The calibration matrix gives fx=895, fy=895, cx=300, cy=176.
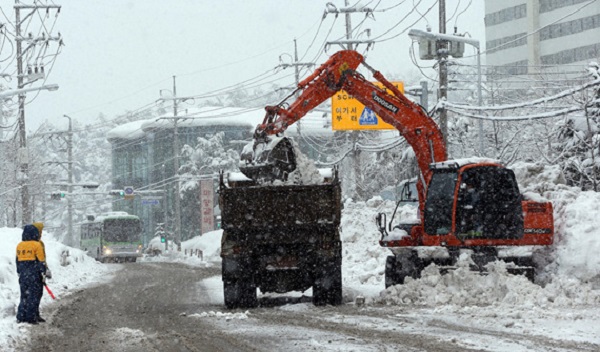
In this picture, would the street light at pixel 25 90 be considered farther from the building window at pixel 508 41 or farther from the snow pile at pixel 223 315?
the building window at pixel 508 41

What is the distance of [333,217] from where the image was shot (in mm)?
15906

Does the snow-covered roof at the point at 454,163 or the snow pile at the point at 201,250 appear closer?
the snow-covered roof at the point at 454,163

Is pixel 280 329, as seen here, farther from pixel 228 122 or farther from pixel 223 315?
pixel 228 122

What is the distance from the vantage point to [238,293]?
640 inches

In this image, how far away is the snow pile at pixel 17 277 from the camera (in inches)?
526

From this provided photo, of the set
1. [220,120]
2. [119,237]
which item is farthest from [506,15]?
[119,237]

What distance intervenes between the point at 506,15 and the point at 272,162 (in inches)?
2532

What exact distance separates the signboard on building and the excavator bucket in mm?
52169

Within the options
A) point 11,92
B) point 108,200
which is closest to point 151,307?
point 11,92

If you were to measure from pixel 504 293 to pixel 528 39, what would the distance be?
6219 centimetres

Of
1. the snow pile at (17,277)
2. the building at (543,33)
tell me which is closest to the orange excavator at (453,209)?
the snow pile at (17,277)

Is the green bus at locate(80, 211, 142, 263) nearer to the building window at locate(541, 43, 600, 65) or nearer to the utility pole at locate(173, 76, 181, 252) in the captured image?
the utility pole at locate(173, 76, 181, 252)

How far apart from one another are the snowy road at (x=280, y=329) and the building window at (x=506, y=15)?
62.0 metres

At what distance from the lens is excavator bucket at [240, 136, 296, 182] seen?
55.5ft
